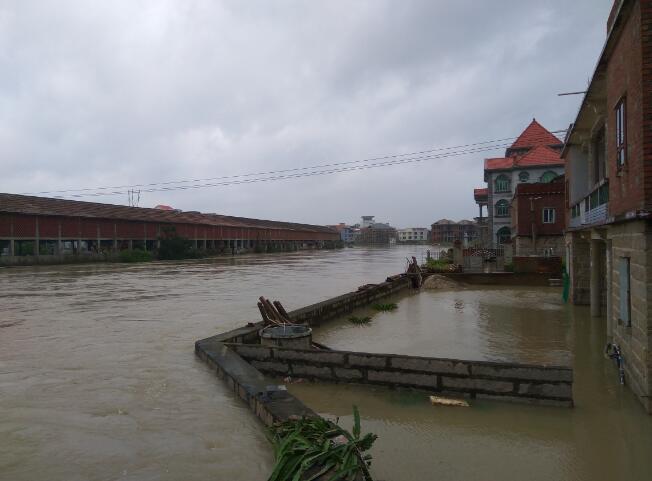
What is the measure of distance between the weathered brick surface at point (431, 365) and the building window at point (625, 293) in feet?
7.94

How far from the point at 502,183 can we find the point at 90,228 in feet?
120

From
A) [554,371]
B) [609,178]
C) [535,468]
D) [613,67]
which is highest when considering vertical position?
[613,67]

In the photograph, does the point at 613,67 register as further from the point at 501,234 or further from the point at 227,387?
the point at 501,234

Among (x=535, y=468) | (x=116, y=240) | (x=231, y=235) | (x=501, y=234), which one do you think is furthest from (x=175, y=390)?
(x=231, y=235)

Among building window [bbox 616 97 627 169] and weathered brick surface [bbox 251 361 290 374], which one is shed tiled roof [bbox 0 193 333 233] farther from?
building window [bbox 616 97 627 169]

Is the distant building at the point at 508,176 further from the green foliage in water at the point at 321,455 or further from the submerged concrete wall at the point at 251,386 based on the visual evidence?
the green foliage in water at the point at 321,455

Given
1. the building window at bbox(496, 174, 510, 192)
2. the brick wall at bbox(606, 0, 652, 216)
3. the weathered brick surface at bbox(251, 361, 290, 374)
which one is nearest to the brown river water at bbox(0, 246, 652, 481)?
the weathered brick surface at bbox(251, 361, 290, 374)

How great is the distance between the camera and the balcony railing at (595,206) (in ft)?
26.6

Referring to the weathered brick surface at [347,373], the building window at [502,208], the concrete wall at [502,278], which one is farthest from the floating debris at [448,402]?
the building window at [502,208]

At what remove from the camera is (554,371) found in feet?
18.1

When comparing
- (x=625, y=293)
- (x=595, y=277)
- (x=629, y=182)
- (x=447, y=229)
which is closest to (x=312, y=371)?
(x=625, y=293)

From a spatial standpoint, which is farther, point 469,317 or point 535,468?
point 469,317

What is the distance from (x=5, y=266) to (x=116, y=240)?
33.9 ft

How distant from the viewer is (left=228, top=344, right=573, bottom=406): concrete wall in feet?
18.4
